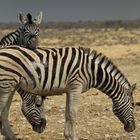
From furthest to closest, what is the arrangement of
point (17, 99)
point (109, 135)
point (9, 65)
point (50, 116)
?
1. point (17, 99)
2. point (50, 116)
3. point (109, 135)
4. point (9, 65)

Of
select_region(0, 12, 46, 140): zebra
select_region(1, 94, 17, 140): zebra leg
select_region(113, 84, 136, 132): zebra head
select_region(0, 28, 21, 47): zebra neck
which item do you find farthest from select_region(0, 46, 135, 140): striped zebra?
select_region(0, 28, 21, 47): zebra neck

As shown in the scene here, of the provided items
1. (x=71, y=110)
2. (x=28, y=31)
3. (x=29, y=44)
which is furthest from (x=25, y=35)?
(x=71, y=110)

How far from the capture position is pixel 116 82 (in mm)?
9273

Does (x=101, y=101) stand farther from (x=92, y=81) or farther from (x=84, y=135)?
(x=92, y=81)

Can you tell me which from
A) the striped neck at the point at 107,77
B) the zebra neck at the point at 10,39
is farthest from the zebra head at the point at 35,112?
the zebra neck at the point at 10,39

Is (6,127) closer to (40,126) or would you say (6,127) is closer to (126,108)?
(40,126)

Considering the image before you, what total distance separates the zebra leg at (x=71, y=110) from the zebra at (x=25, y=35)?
206 centimetres

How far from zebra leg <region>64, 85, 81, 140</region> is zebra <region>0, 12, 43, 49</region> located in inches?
81.0

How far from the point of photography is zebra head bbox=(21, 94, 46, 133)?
945cm

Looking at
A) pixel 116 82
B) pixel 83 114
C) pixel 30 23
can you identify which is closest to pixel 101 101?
pixel 83 114

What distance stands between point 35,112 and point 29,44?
1.51 meters

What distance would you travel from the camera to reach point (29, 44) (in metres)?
10.4

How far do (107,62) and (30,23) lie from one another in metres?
2.40

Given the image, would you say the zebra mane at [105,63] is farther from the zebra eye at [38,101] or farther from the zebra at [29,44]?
the zebra eye at [38,101]
